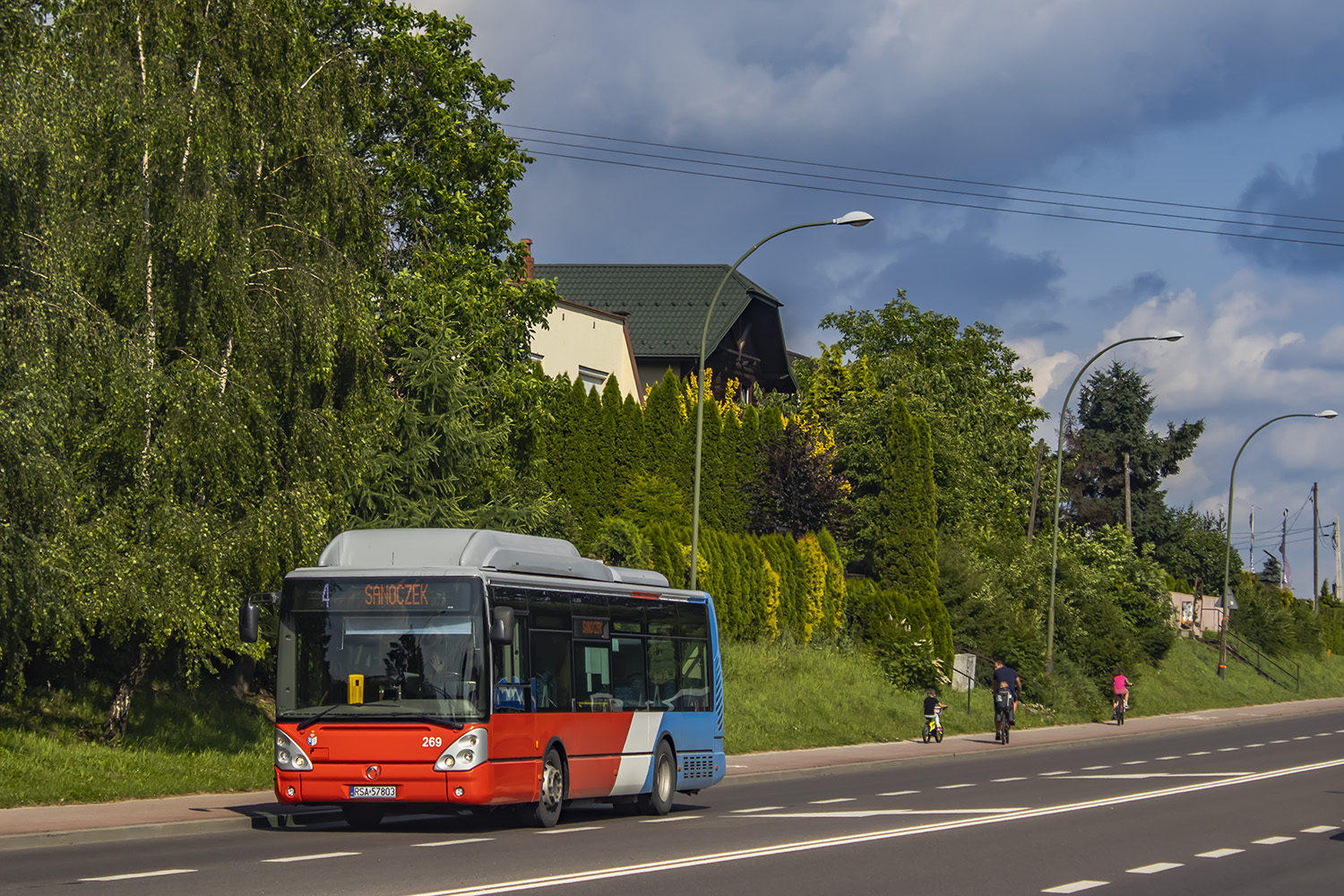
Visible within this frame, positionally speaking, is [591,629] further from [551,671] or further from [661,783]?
[661,783]

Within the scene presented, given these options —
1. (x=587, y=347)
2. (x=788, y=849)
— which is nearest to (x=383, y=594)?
(x=788, y=849)

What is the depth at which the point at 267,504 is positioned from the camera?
19.9 m

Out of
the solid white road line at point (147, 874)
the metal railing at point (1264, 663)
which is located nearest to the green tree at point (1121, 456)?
the metal railing at point (1264, 663)

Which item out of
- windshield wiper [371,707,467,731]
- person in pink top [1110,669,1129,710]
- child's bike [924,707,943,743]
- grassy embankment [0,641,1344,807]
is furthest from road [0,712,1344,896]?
person in pink top [1110,669,1129,710]

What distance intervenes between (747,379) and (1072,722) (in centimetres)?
2617

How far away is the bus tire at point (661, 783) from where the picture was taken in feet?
58.3

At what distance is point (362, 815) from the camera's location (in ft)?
51.9

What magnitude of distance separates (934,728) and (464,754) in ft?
67.3

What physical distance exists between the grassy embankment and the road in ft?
11.0

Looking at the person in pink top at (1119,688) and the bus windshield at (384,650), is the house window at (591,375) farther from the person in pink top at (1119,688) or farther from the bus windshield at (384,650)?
the bus windshield at (384,650)

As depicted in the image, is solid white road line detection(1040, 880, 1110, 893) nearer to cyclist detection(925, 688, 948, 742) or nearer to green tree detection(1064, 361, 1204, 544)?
cyclist detection(925, 688, 948, 742)

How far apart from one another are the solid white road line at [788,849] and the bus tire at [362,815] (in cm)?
464

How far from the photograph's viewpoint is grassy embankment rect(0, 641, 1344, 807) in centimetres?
1788

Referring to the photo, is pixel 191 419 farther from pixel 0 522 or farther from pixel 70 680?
pixel 70 680
